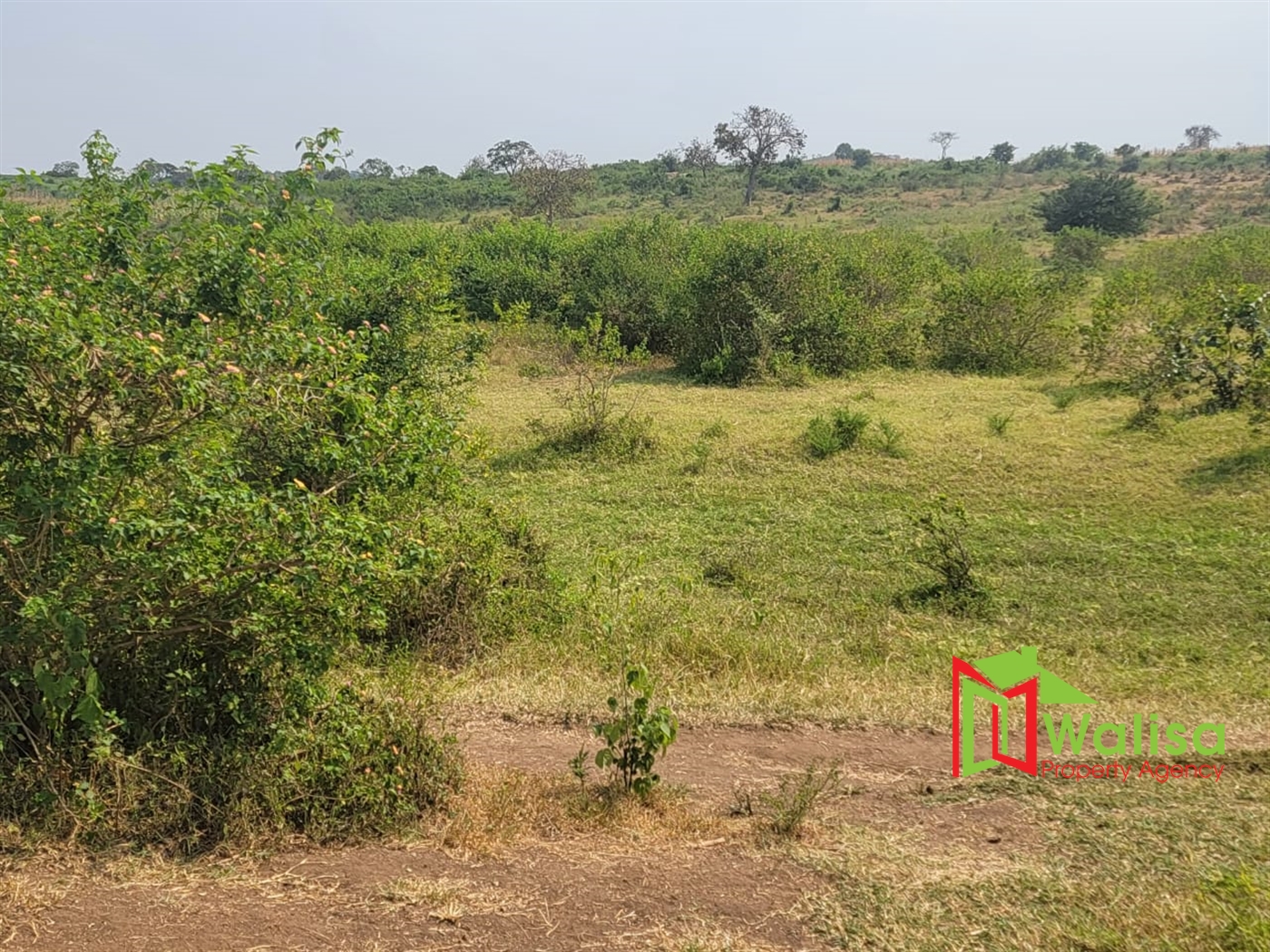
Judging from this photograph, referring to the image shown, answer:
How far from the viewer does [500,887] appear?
2.86 m

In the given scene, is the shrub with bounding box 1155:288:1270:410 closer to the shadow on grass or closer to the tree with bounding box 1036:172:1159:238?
the shadow on grass

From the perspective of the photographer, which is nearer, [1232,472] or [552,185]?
[1232,472]

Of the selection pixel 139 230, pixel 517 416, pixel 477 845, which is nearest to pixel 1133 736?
pixel 477 845

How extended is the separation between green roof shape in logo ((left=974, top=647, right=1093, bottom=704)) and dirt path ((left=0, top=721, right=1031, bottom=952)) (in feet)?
5.01

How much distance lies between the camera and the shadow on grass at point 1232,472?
27.2 feet

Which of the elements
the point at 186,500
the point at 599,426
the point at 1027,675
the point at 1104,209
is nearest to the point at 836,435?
the point at 599,426

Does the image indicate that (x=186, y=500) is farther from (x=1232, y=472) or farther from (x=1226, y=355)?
(x=1226, y=355)

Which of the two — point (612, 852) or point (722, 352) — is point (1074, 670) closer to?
point (612, 852)

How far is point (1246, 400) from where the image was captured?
1022 cm

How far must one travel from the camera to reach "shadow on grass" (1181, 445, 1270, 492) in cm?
828

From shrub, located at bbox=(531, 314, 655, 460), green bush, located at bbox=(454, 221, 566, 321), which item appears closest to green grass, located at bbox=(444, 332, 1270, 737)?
shrub, located at bbox=(531, 314, 655, 460)

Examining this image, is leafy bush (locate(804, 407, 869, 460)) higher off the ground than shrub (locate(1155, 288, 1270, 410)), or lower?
lower

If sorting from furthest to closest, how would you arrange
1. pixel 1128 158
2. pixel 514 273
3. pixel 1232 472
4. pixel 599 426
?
pixel 1128 158 → pixel 514 273 → pixel 599 426 → pixel 1232 472

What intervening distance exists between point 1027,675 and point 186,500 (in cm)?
434
